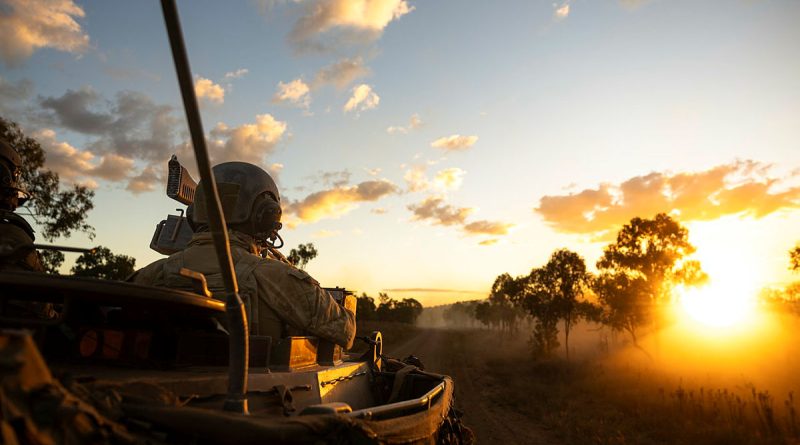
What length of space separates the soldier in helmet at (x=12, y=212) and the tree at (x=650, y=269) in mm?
33770

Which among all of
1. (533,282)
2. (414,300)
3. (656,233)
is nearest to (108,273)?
(533,282)

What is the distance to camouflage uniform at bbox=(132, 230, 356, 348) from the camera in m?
3.67

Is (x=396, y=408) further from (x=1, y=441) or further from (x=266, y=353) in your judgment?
(x=1, y=441)

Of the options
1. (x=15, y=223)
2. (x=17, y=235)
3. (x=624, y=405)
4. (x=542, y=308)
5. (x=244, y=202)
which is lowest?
(x=624, y=405)

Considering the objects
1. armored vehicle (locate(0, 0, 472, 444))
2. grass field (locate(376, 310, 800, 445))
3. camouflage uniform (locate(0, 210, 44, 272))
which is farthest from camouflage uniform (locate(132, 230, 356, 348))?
grass field (locate(376, 310, 800, 445))

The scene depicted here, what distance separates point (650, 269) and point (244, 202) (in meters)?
33.3

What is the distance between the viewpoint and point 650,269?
32.0 metres

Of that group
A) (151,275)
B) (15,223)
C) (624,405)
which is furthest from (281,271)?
(624,405)

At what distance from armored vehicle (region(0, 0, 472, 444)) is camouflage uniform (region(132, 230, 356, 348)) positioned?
0.30m

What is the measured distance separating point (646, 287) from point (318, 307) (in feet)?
109

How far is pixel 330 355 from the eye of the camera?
13.5ft

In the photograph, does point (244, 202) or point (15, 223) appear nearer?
point (15, 223)

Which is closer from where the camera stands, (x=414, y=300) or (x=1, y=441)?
(x=1, y=441)

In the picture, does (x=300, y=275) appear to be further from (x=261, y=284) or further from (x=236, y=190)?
(x=236, y=190)
